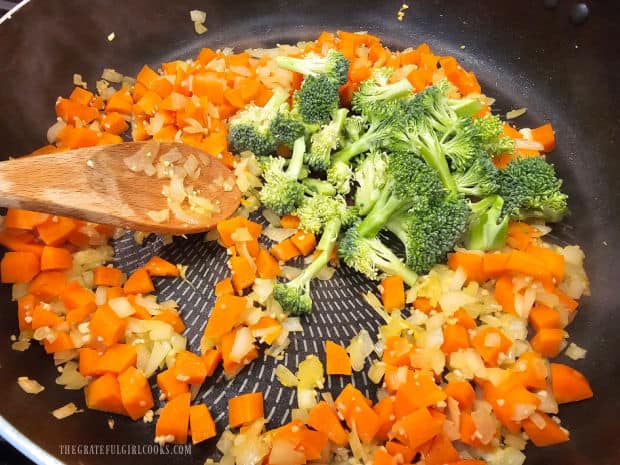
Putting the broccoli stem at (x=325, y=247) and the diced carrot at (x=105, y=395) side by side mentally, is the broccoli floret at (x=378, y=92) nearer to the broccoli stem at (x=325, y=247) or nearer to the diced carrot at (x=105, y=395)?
the broccoli stem at (x=325, y=247)

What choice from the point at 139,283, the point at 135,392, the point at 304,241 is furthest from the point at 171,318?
the point at 304,241

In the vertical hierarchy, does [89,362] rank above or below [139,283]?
below

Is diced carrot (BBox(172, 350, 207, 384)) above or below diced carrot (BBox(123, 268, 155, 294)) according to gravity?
above

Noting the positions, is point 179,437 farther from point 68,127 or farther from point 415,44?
point 415,44

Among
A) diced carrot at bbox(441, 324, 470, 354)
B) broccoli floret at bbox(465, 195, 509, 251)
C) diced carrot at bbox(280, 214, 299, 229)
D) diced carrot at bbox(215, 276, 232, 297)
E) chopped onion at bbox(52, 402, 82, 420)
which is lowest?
chopped onion at bbox(52, 402, 82, 420)

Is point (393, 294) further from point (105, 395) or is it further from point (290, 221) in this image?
point (105, 395)

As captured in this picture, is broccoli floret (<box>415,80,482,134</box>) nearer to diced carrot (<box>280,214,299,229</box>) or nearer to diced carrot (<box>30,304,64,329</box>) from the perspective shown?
diced carrot (<box>280,214,299,229</box>)

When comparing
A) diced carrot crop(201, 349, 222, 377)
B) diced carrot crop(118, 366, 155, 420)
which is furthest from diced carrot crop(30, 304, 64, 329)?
diced carrot crop(201, 349, 222, 377)
